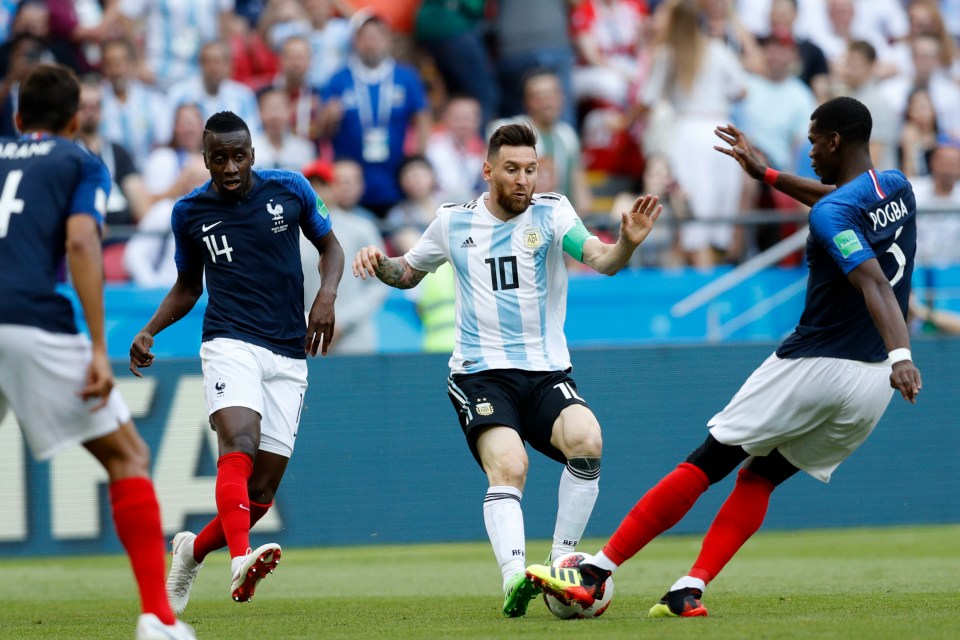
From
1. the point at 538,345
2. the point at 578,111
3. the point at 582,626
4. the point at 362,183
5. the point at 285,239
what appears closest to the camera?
the point at 582,626

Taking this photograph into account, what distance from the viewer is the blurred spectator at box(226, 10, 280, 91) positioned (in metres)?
15.7

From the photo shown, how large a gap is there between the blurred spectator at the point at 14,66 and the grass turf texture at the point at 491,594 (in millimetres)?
4623

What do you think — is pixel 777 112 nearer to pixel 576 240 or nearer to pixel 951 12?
pixel 951 12

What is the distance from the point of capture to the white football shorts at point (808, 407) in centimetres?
682

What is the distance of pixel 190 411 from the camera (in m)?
12.0

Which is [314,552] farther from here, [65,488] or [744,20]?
[744,20]

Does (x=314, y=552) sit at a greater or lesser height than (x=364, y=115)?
lesser

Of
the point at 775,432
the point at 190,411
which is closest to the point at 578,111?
the point at 190,411

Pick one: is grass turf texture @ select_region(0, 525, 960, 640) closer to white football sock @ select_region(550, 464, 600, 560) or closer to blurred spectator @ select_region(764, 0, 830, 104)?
white football sock @ select_region(550, 464, 600, 560)

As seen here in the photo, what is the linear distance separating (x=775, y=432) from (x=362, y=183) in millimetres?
8306

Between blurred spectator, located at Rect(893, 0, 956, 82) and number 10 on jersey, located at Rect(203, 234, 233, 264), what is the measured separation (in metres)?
10.9

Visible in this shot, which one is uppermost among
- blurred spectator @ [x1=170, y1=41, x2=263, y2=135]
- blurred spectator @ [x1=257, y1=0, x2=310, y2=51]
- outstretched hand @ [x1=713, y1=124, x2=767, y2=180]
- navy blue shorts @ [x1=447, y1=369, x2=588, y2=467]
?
blurred spectator @ [x1=257, y1=0, x2=310, y2=51]

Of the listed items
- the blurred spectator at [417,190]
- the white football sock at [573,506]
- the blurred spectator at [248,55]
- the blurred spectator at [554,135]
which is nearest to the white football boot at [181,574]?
the white football sock at [573,506]

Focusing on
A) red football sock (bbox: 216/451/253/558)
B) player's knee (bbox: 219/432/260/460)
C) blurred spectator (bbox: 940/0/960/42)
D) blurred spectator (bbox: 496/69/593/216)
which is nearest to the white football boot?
red football sock (bbox: 216/451/253/558)
